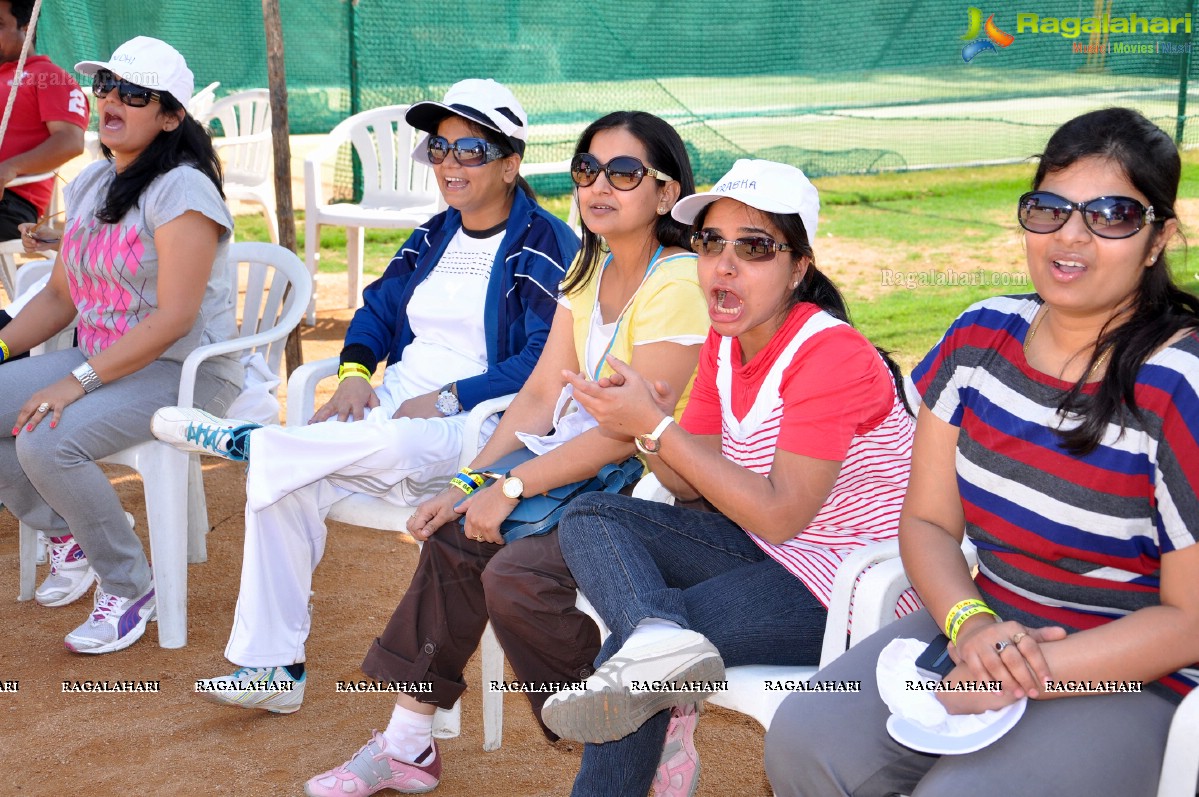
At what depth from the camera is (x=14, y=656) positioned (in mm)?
3553

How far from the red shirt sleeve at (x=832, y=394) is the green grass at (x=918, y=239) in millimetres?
4021

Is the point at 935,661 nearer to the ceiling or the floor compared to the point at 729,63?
nearer to the floor

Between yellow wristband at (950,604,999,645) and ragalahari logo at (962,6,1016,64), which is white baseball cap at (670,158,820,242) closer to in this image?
yellow wristband at (950,604,999,645)

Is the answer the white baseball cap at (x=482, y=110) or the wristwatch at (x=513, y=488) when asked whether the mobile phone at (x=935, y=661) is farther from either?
the white baseball cap at (x=482, y=110)

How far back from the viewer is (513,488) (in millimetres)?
2693

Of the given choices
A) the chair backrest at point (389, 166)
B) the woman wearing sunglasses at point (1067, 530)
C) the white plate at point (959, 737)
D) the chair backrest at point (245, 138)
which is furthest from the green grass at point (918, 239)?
the white plate at point (959, 737)

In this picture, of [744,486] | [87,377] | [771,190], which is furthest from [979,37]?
[744,486]

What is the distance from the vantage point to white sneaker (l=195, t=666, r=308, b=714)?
3.06 meters

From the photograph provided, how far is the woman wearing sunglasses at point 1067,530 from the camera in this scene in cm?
183

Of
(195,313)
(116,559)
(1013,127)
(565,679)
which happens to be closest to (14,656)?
(116,559)

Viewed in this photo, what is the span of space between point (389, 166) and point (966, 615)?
5.79 metres

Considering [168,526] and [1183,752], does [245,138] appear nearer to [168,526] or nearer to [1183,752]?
[168,526]

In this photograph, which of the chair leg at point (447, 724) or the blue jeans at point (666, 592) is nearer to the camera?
the blue jeans at point (666, 592)

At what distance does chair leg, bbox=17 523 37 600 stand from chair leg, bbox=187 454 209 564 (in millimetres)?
477
